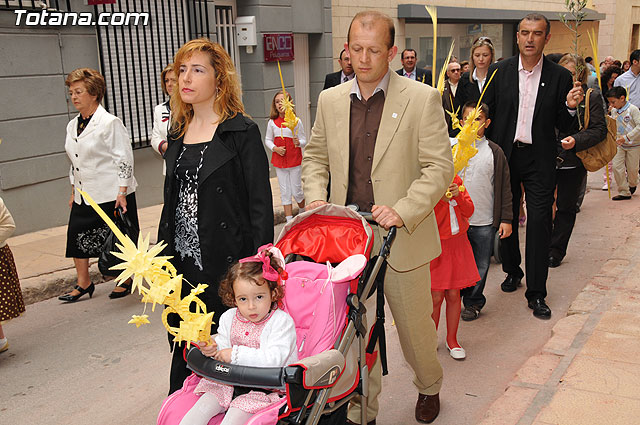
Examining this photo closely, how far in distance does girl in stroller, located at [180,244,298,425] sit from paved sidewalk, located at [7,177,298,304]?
4.36 m

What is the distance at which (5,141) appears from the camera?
8.53m

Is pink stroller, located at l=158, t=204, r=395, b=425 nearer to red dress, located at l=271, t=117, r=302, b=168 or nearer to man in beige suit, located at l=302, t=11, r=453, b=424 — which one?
man in beige suit, located at l=302, t=11, r=453, b=424

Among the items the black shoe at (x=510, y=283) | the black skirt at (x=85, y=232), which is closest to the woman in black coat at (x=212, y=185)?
the black skirt at (x=85, y=232)

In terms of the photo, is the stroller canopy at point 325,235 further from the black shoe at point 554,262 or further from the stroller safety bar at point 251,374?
the black shoe at point 554,262

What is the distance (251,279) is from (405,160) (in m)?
1.14

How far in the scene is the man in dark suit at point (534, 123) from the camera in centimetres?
560

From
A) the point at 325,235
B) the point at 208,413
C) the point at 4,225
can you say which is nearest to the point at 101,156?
the point at 4,225

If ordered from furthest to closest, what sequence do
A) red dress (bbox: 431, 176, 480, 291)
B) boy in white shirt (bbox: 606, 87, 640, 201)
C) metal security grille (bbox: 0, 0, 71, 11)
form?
boy in white shirt (bbox: 606, 87, 640, 201)
metal security grille (bbox: 0, 0, 71, 11)
red dress (bbox: 431, 176, 480, 291)

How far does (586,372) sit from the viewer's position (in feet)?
14.8

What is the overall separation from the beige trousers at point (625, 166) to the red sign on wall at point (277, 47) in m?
5.95

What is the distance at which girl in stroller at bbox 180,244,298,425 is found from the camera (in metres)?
2.93

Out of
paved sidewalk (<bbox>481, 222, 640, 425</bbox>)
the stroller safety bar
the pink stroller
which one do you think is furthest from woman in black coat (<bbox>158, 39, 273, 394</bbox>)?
paved sidewalk (<bbox>481, 222, 640, 425</bbox>)

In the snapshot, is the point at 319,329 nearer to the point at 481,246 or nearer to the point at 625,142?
the point at 481,246

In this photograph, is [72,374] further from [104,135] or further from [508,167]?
[508,167]
